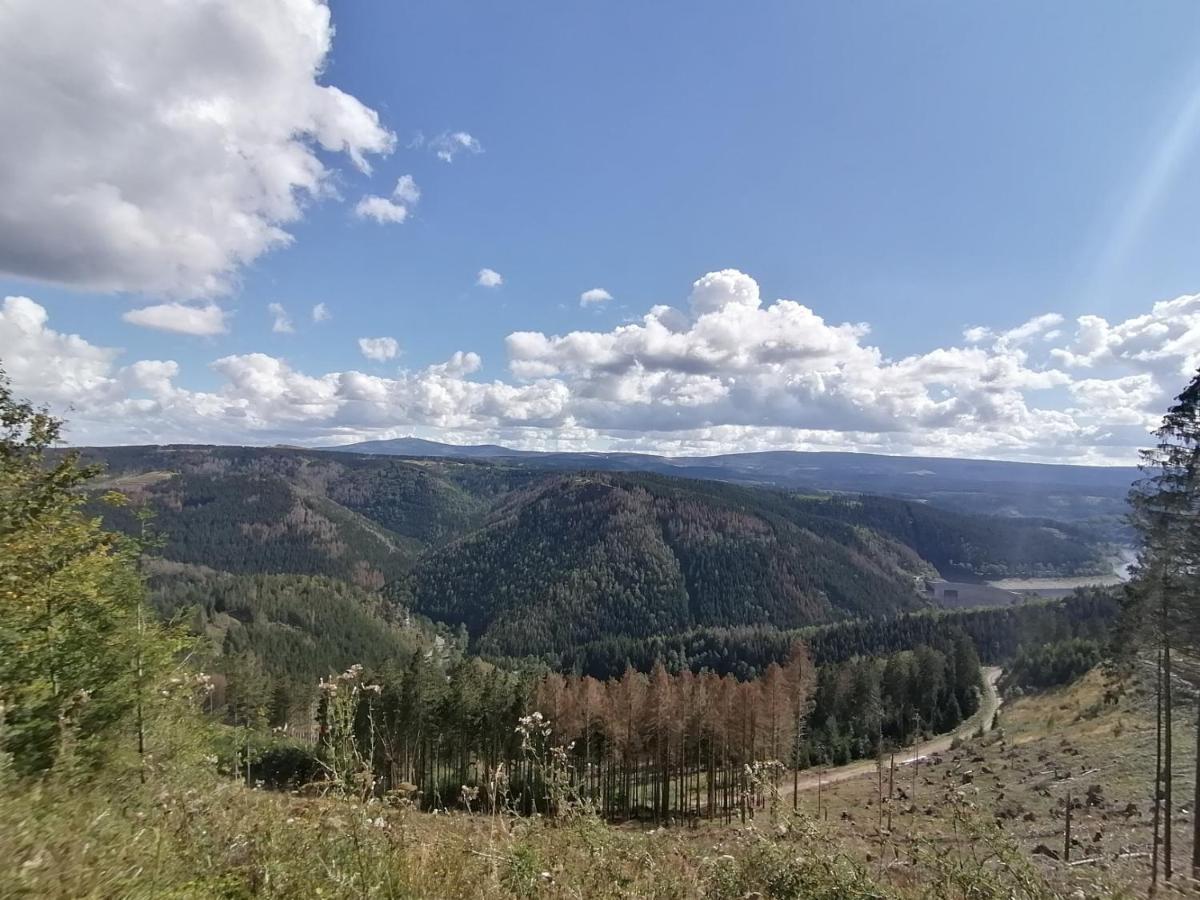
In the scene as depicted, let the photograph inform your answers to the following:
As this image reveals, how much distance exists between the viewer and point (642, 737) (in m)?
41.7

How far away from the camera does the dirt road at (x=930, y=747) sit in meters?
55.3

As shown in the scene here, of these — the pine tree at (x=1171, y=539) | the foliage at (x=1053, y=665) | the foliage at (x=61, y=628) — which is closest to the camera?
the foliage at (x=61, y=628)

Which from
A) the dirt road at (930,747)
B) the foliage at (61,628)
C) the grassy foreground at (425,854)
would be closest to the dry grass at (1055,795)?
the grassy foreground at (425,854)

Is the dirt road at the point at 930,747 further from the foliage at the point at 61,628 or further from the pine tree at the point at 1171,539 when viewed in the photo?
the foliage at the point at 61,628

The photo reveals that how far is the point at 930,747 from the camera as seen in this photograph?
7006 centimetres

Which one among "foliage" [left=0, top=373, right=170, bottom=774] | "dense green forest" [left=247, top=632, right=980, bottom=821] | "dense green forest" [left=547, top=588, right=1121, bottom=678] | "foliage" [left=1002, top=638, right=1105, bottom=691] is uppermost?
"foliage" [left=0, top=373, right=170, bottom=774]

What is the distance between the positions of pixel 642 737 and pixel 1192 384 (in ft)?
114

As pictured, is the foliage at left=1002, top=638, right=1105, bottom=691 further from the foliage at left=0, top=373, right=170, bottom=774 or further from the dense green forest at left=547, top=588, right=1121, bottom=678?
the foliage at left=0, top=373, right=170, bottom=774

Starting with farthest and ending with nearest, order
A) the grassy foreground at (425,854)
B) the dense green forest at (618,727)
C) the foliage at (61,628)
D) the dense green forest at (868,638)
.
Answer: the dense green forest at (868,638) < the dense green forest at (618,727) < the foliage at (61,628) < the grassy foreground at (425,854)

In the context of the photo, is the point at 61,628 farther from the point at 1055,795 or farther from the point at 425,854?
the point at 1055,795

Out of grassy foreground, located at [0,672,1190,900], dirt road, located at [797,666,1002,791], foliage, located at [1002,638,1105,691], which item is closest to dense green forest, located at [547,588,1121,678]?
foliage, located at [1002,638,1105,691]

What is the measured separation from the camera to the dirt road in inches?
2176

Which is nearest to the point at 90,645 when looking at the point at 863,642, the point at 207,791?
the point at 207,791

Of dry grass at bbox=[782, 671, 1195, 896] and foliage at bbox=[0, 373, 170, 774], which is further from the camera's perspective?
foliage at bbox=[0, 373, 170, 774]
